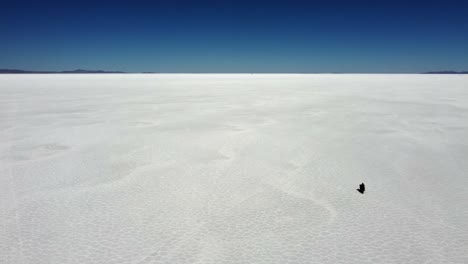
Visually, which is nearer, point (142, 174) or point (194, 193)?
point (194, 193)

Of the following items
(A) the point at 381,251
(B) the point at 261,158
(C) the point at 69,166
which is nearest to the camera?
(A) the point at 381,251

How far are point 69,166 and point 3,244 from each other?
6.33 feet

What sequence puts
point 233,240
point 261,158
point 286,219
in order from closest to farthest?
point 233,240 < point 286,219 < point 261,158

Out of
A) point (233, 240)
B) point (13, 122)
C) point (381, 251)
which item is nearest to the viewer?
point (381, 251)

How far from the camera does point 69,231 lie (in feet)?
7.97

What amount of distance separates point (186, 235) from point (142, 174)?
1568 millimetres

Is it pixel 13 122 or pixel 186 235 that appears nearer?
pixel 186 235

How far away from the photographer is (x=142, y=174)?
12.4 ft

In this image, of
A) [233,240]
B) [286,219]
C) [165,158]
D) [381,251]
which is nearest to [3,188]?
[165,158]

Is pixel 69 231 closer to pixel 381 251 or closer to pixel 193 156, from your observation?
pixel 381 251

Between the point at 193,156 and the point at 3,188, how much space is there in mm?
1969

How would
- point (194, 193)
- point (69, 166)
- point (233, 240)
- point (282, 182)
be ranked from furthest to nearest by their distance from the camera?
point (69, 166)
point (282, 182)
point (194, 193)
point (233, 240)

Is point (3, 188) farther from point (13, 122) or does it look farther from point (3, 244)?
point (13, 122)

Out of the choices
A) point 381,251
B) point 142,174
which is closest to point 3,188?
point 142,174
